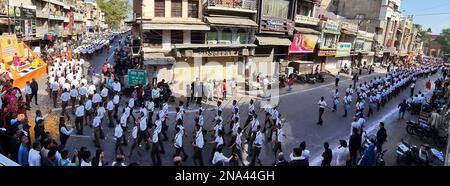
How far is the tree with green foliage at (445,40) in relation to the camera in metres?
103

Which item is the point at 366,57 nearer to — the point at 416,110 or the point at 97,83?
the point at 416,110

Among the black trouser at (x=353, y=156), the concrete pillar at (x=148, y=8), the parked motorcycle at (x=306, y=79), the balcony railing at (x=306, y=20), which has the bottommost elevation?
the black trouser at (x=353, y=156)

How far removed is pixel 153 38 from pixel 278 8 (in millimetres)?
13160

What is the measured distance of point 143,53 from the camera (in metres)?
22.2

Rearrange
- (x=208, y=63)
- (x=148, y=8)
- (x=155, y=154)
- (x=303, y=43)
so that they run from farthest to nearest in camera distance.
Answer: (x=303, y=43)
(x=208, y=63)
(x=148, y=8)
(x=155, y=154)

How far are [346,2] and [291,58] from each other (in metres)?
28.8

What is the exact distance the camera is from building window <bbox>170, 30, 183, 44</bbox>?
2342 cm

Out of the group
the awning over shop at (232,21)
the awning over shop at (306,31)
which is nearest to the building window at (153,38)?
the awning over shop at (232,21)

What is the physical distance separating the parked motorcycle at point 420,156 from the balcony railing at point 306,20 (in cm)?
2291

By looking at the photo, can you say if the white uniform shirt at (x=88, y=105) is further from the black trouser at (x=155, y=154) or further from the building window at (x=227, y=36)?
the building window at (x=227, y=36)

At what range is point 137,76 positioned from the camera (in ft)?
60.7

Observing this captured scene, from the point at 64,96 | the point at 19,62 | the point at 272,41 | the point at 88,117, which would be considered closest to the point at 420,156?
the point at 88,117

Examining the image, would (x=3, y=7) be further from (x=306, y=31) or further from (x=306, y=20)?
(x=306, y=20)

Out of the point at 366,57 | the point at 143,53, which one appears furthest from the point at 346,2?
the point at 143,53
